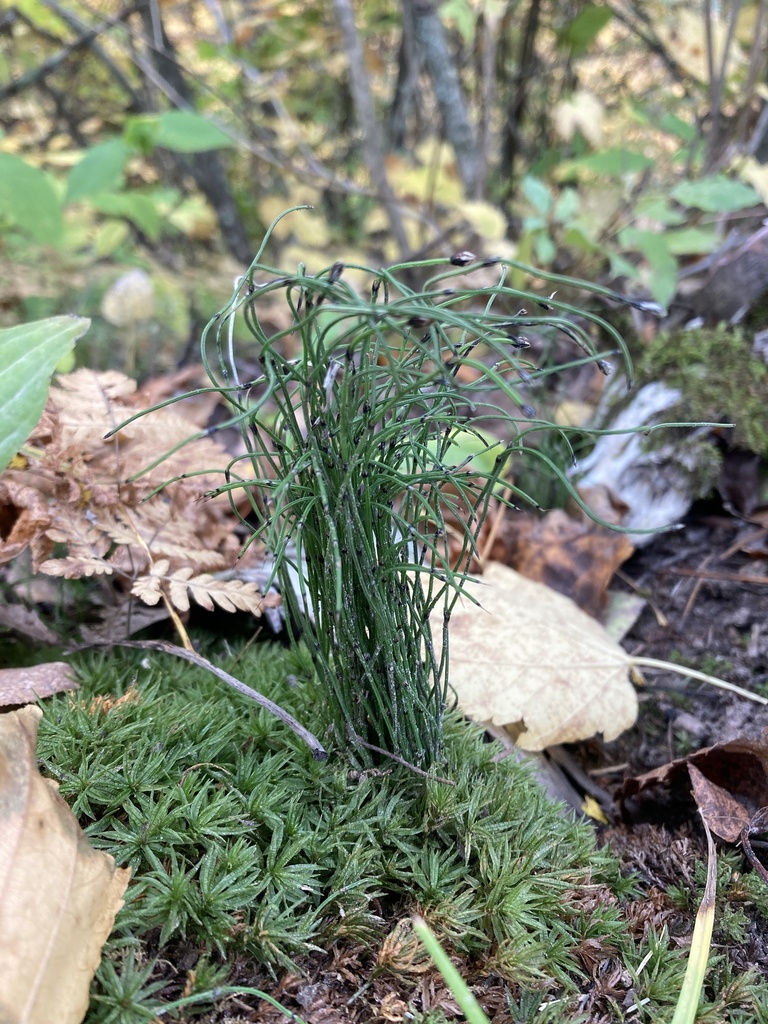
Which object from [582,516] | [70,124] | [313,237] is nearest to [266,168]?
[70,124]

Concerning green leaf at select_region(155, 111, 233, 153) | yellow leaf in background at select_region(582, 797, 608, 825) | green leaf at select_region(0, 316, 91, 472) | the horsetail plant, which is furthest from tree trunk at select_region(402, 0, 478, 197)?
yellow leaf in background at select_region(582, 797, 608, 825)

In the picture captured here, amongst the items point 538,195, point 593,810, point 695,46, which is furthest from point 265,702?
point 695,46

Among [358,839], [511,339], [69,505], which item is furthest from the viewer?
[69,505]

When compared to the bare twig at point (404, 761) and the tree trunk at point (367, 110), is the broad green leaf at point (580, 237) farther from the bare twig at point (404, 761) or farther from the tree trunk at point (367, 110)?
the bare twig at point (404, 761)

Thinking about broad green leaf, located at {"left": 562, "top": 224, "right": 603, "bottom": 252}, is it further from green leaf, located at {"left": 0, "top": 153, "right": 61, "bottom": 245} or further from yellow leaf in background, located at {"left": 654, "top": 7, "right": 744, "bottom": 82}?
green leaf, located at {"left": 0, "top": 153, "right": 61, "bottom": 245}

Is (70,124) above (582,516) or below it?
above

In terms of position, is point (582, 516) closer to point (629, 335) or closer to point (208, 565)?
point (629, 335)

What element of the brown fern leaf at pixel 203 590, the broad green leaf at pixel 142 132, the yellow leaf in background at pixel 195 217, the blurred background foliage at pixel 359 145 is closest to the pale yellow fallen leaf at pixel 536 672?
the brown fern leaf at pixel 203 590
